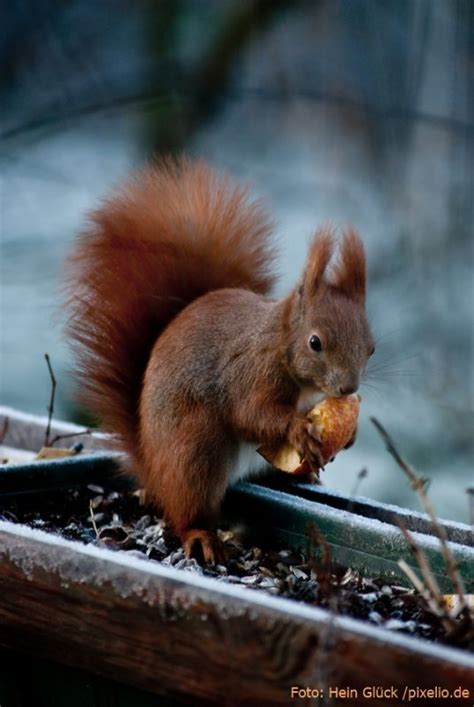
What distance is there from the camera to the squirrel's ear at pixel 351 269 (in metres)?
1.70

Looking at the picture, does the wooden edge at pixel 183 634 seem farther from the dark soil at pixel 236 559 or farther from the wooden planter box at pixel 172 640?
the dark soil at pixel 236 559

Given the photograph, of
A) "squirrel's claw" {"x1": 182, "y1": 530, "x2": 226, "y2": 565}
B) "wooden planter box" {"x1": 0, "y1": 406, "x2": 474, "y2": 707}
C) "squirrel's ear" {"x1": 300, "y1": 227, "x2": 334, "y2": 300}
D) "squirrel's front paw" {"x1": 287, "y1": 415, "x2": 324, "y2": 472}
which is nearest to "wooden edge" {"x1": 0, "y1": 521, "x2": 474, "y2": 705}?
"wooden planter box" {"x1": 0, "y1": 406, "x2": 474, "y2": 707}

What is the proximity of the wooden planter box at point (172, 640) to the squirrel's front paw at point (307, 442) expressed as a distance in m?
0.13

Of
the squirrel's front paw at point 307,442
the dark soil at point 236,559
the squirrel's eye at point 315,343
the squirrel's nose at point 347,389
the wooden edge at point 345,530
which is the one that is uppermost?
the squirrel's eye at point 315,343

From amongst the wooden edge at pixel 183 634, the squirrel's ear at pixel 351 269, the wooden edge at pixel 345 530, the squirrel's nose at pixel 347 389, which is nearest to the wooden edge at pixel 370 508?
the wooden edge at pixel 345 530

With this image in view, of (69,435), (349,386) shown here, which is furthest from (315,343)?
(69,435)

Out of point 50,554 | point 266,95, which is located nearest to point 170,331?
point 266,95

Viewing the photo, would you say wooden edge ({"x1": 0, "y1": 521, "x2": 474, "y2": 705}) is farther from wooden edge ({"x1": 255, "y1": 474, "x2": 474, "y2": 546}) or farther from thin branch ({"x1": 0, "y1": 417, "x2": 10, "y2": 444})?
thin branch ({"x1": 0, "y1": 417, "x2": 10, "y2": 444})

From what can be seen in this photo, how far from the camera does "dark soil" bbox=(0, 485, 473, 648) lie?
1.40m

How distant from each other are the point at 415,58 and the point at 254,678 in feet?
3.65

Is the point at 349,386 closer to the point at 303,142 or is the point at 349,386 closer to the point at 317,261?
the point at 317,261

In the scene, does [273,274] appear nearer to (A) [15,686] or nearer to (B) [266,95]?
(B) [266,95]

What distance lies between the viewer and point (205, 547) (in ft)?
5.42

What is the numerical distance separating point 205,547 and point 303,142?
1301 millimetres
